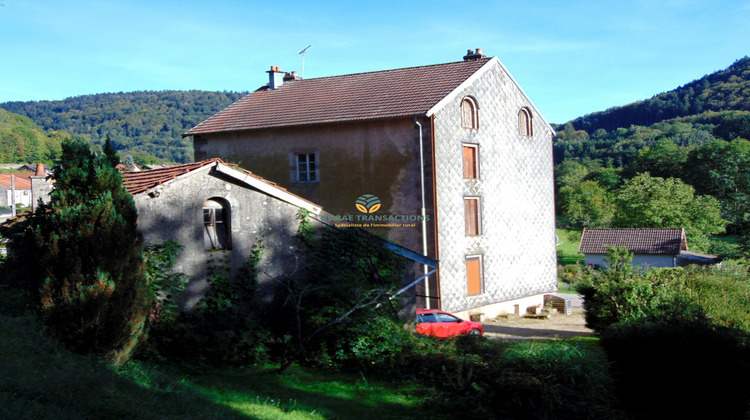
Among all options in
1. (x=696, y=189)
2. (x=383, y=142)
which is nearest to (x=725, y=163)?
(x=696, y=189)

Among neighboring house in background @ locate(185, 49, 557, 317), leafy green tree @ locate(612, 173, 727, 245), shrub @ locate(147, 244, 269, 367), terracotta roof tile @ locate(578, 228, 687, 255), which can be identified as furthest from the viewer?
leafy green tree @ locate(612, 173, 727, 245)

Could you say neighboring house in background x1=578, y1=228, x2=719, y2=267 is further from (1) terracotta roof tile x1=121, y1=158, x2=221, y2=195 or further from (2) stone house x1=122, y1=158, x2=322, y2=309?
(1) terracotta roof tile x1=121, y1=158, x2=221, y2=195

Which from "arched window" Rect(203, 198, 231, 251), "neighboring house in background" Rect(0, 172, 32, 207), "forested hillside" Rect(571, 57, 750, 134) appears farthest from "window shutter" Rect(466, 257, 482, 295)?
"forested hillside" Rect(571, 57, 750, 134)

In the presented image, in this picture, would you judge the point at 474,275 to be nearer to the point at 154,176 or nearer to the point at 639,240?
the point at 154,176

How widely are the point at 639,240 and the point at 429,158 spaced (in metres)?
31.7

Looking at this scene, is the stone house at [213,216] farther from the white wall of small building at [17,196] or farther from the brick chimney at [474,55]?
the white wall of small building at [17,196]

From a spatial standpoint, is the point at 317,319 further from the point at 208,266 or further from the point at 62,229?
the point at 62,229

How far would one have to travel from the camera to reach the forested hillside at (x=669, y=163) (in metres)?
51.2

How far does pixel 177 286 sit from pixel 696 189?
71940 millimetres

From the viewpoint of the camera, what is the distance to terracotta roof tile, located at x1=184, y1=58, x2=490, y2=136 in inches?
874

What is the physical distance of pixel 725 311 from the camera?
45.5 ft

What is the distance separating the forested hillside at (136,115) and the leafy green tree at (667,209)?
261 feet

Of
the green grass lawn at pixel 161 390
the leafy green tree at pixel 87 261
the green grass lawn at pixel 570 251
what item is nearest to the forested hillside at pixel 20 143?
the green grass lawn at pixel 570 251

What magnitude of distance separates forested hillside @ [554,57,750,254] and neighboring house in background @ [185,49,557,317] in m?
25.2
